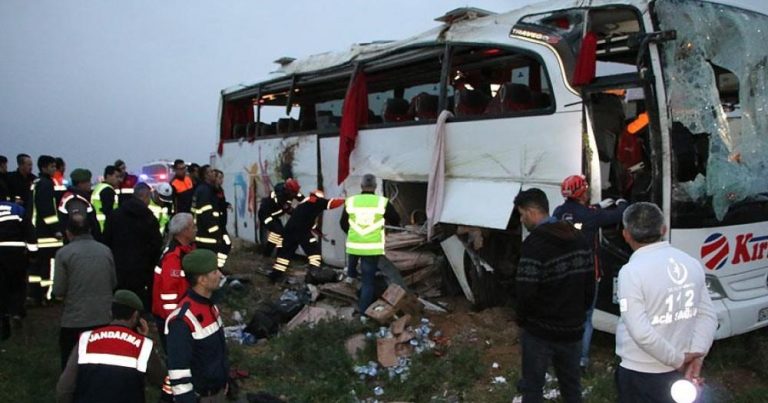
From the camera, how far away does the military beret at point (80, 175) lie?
6.72 meters

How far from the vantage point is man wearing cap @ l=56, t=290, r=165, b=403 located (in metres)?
2.96

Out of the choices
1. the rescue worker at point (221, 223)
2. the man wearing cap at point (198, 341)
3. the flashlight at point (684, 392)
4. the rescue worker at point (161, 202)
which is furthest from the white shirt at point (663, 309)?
the rescue worker at point (161, 202)

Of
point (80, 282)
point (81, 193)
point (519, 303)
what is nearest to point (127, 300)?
point (80, 282)

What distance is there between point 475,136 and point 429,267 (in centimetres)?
187

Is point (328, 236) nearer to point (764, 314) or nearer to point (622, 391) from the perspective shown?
point (764, 314)

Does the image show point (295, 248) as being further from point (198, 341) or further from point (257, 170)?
point (198, 341)

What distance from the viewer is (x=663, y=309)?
2854 mm

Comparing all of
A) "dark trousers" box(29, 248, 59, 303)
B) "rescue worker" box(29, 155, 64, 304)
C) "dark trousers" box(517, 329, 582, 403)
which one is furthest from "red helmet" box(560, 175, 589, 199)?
"dark trousers" box(29, 248, 59, 303)

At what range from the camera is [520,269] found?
12.2 ft

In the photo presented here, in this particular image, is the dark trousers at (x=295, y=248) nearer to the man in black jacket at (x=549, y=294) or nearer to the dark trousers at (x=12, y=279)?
the dark trousers at (x=12, y=279)

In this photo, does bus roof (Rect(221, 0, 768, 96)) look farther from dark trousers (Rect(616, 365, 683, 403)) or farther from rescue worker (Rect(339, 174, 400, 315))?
dark trousers (Rect(616, 365, 683, 403))

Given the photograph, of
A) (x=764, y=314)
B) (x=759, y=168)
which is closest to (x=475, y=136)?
(x=759, y=168)

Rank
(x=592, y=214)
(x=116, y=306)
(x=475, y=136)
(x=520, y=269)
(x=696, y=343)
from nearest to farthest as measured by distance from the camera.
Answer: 1. (x=696, y=343)
2. (x=116, y=306)
3. (x=520, y=269)
4. (x=592, y=214)
5. (x=475, y=136)

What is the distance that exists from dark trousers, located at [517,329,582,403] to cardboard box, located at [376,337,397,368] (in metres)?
2.07
